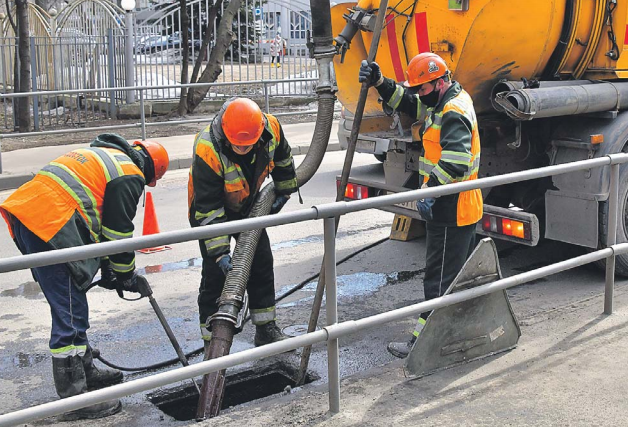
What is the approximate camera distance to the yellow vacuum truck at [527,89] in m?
5.89

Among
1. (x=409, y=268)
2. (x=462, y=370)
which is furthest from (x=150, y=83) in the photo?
(x=462, y=370)

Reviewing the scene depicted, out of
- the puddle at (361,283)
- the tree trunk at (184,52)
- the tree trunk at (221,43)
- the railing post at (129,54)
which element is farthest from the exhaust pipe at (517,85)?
the tree trunk at (221,43)

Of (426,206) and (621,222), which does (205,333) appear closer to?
(426,206)

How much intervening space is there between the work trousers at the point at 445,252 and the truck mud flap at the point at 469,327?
0.45m

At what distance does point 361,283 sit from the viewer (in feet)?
21.9

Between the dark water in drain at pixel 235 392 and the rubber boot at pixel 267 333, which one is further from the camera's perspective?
the rubber boot at pixel 267 333

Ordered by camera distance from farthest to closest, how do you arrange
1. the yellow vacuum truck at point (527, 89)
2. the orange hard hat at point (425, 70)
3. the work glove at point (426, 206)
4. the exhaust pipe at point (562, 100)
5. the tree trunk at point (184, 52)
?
1. the tree trunk at point (184, 52)
2. the yellow vacuum truck at point (527, 89)
3. the exhaust pipe at point (562, 100)
4. the orange hard hat at point (425, 70)
5. the work glove at point (426, 206)

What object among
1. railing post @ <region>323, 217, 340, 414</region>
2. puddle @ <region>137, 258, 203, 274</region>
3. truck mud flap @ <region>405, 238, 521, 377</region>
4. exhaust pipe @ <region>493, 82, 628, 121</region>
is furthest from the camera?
puddle @ <region>137, 258, 203, 274</region>

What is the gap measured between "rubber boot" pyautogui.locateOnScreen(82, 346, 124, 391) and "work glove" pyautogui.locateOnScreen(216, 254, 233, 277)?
86 cm

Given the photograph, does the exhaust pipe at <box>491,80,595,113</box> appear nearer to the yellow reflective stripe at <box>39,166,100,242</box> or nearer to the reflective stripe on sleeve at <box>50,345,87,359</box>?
the yellow reflective stripe at <box>39,166,100,242</box>

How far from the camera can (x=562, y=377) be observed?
4.33 m

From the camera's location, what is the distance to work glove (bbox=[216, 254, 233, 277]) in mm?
4754

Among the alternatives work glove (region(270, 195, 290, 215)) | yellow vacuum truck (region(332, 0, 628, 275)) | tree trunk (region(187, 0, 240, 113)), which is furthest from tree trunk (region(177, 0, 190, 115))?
work glove (region(270, 195, 290, 215))

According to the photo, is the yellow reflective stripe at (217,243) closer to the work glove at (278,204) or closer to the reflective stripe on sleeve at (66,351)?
the work glove at (278,204)
